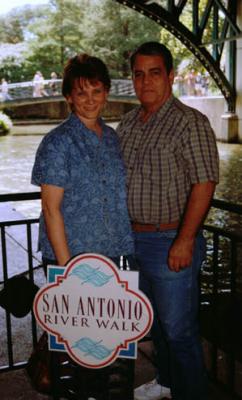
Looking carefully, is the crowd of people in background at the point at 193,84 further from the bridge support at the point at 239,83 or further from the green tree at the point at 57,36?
the green tree at the point at 57,36

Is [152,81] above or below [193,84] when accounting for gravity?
below

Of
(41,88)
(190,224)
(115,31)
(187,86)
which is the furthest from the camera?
(115,31)

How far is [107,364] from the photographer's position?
2090 millimetres

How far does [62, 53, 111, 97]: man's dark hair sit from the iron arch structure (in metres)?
12.5

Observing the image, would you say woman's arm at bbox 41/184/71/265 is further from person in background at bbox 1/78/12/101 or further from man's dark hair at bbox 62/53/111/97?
person in background at bbox 1/78/12/101

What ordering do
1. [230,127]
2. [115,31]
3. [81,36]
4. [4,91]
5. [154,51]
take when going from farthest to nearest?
[81,36]
[115,31]
[4,91]
[230,127]
[154,51]

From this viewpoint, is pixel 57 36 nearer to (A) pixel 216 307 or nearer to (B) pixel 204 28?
(B) pixel 204 28

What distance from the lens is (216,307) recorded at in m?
3.22

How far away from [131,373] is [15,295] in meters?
0.84

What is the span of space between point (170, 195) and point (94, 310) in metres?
0.67

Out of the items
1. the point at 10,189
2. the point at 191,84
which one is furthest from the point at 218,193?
the point at 191,84

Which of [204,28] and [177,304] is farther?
[204,28]

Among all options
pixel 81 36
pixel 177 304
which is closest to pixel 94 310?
pixel 177 304

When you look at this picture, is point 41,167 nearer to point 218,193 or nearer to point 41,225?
point 41,225
